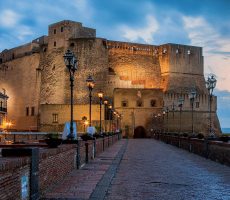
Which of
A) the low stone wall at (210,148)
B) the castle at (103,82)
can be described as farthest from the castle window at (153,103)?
the low stone wall at (210,148)

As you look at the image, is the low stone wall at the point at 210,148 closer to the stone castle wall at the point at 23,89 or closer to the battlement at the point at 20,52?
the stone castle wall at the point at 23,89

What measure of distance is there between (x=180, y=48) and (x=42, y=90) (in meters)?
23.3

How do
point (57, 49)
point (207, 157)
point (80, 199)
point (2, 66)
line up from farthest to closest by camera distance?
point (2, 66) → point (57, 49) → point (207, 157) → point (80, 199)

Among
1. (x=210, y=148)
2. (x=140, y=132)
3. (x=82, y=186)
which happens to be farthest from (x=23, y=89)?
(x=82, y=186)

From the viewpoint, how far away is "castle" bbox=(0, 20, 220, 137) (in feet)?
213

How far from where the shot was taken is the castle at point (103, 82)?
65.1m

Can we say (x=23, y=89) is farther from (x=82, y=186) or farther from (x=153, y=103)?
(x=82, y=186)

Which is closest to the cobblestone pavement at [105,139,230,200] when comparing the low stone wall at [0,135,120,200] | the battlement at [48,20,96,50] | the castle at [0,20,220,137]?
the low stone wall at [0,135,120,200]

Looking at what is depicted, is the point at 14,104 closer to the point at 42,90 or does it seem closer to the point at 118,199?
the point at 42,90

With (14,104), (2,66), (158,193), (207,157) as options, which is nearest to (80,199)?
(158,193)

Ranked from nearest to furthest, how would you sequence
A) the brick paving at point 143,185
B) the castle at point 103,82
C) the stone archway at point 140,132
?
1. the brick paving at point 143,185
2. the castle at point 103,82
3. the stone archway at point 140,132

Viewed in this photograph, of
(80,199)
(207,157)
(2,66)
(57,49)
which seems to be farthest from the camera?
(2,66)

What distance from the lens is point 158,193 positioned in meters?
8.13

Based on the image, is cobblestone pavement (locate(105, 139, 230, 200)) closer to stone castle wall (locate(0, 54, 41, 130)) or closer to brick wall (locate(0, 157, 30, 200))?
brick wall (locate(0, 157, 30, 200))
